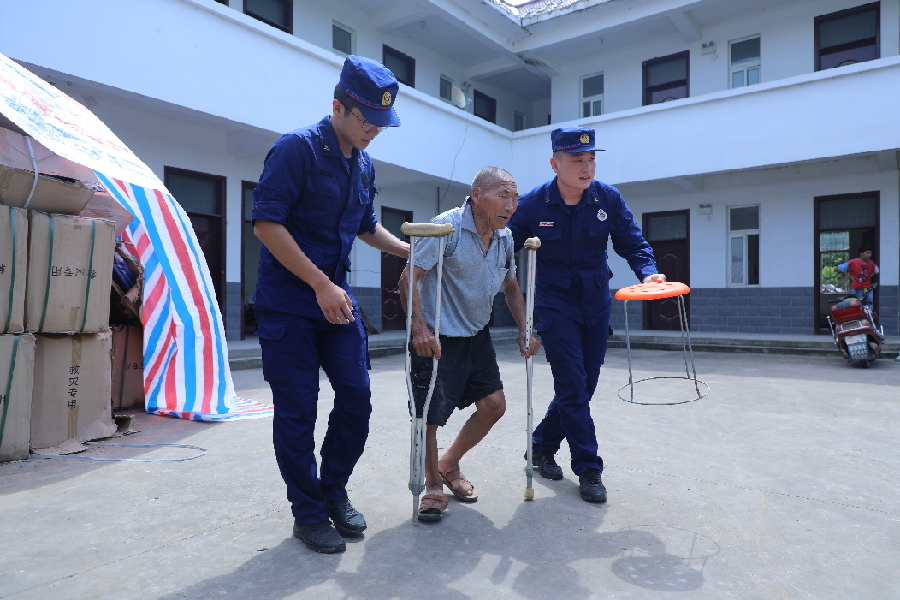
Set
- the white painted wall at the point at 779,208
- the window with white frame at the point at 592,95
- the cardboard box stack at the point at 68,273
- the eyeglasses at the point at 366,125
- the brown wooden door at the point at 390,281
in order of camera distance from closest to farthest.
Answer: the eyeglasses at the point at 366,125 → the cardboard box stack at the point at 68,273 → the white painted wall at the point at 779,208 → the brown wooden door at the point at 390,281 → the window with white frame at the point at 592,95

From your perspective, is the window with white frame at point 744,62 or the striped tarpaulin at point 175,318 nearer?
the striped tarpaulin at point 175,318

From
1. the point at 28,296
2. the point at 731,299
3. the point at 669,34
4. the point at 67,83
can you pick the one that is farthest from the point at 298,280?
the point at 669,34

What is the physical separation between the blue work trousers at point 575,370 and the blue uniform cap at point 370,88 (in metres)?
1.41

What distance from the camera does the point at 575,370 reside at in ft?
10.7

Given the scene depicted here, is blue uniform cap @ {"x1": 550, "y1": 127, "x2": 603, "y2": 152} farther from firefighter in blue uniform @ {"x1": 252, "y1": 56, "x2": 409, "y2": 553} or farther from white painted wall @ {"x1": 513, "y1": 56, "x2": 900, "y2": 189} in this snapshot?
white painted wall @ {"x1": 513, "y1": 56, "x2": 900, "y2": 189}

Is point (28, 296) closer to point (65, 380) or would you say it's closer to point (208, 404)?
point (65, 380)

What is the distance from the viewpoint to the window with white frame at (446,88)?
15.7m

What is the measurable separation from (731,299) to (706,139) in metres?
3.70

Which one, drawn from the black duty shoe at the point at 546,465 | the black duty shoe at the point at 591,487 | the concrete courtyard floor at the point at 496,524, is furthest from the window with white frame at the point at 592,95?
the black duty shoe at the point at 591,487

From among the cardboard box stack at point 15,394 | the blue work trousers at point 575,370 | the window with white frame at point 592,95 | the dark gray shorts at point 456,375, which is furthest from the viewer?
the window with white frame at point 592,95

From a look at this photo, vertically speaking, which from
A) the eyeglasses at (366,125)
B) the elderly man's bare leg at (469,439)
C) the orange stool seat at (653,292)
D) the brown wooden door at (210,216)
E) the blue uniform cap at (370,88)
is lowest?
the elderly man's bare leg at (469,439)

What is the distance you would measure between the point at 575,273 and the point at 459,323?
2.60 ft

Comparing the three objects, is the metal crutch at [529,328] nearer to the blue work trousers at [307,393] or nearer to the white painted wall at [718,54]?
the blue work trousers at [307,393]

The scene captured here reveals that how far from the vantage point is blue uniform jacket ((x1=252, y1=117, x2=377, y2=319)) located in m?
2.42
